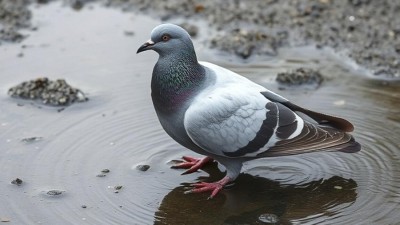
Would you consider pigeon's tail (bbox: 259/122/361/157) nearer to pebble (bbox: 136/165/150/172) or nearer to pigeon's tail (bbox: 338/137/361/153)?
pigeon's tail (bbox: 338/137/361/153)

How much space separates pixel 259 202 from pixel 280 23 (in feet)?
12.4

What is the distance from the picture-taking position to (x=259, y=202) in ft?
19.1

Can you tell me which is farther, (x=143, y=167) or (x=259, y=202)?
(x=143, y=167)

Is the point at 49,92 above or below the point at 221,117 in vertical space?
below

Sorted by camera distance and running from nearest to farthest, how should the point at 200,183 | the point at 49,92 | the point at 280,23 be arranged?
the point at 200,183
the point at 49,92
the point at 280,23

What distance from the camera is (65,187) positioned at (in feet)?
19.5

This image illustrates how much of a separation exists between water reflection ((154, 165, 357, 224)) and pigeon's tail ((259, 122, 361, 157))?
29 centimetres

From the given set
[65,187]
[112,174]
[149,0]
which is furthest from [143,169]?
[149,0]

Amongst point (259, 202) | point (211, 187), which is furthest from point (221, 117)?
point (259, 202)

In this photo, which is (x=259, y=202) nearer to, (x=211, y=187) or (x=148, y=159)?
(x=211, y=187)

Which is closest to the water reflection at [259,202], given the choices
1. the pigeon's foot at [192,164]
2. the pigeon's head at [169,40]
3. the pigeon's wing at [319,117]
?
the pigeon's foot at [192,164]

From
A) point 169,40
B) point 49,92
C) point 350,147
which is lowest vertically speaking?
point 49,92

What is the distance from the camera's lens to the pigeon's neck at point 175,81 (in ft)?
19.2

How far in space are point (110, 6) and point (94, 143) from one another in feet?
11.8
